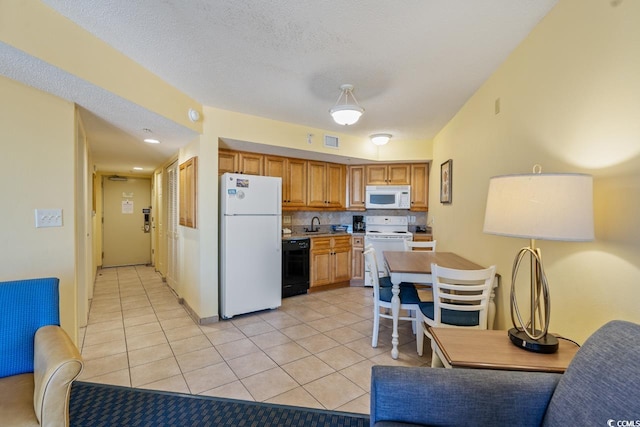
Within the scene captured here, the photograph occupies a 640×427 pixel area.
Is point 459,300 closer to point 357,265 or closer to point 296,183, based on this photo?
point 357,265

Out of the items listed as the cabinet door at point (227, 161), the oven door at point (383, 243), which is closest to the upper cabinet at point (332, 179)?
the cabinet door at point (227, 161)

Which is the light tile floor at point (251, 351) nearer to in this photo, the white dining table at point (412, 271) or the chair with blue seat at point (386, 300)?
the chair with blue seat at point (386, 300)

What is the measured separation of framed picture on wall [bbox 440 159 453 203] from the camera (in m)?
3.69

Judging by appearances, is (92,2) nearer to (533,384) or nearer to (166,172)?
(533,384)

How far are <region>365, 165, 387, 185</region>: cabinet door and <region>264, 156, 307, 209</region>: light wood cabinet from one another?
1204 millimetres

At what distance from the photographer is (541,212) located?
4.06 ft

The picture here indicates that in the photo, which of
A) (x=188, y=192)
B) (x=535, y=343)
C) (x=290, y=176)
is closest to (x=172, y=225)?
(x=188, y=192)

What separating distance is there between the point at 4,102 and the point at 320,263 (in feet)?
12.4

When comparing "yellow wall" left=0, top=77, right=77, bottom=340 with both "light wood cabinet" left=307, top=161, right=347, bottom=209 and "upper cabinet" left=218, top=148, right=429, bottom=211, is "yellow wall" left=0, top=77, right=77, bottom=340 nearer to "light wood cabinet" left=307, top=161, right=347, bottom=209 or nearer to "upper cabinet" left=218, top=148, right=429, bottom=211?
"upper cabinet" left=218, top=148, right=429, bottom=211

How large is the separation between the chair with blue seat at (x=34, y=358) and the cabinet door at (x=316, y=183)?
3.48 meters

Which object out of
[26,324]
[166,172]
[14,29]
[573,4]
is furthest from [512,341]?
[166,172]

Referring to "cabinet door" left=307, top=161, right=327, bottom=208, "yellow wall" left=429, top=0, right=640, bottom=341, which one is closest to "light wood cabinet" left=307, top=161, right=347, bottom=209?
"cabinet door" left=307, top=161, right=327, bottom=208

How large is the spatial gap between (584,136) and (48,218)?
11.0 feet

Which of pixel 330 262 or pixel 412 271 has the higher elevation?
pixel 412 271
